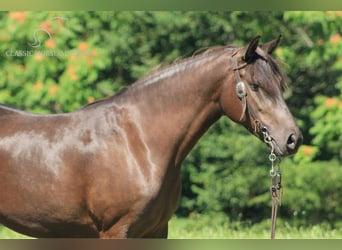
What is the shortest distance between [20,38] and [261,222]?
3.43m

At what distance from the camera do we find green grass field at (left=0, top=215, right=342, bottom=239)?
243 inches

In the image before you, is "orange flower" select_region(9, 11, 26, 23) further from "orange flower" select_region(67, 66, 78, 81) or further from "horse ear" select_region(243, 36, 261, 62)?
"horse ear" select_region(243, 36, 261, 62)

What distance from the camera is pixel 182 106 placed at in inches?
130

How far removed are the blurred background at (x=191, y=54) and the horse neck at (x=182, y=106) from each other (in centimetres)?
321

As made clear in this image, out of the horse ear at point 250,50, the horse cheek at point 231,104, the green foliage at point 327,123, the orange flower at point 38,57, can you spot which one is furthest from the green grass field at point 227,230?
the horse ear at point 250,50

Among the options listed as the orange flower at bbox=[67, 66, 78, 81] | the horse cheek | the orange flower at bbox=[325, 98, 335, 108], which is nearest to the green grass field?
the orange flower at bbox=[325, 98, 335, 108]

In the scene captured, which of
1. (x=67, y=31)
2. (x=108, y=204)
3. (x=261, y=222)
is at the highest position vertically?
(x=67, y=31)

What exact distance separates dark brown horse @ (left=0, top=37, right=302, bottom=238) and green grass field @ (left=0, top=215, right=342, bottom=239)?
2.80m

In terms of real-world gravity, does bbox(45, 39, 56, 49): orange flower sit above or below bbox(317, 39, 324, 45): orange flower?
above

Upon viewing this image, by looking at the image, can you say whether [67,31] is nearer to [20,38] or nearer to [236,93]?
[20,38]

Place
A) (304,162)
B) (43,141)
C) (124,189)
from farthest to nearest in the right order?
1. (304,162)
2. (43,141)
3. (124,189)

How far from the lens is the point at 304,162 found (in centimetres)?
689

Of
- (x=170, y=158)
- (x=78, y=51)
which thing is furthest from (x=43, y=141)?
(x=78, y=51)

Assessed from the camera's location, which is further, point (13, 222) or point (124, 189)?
point (13, 222)
